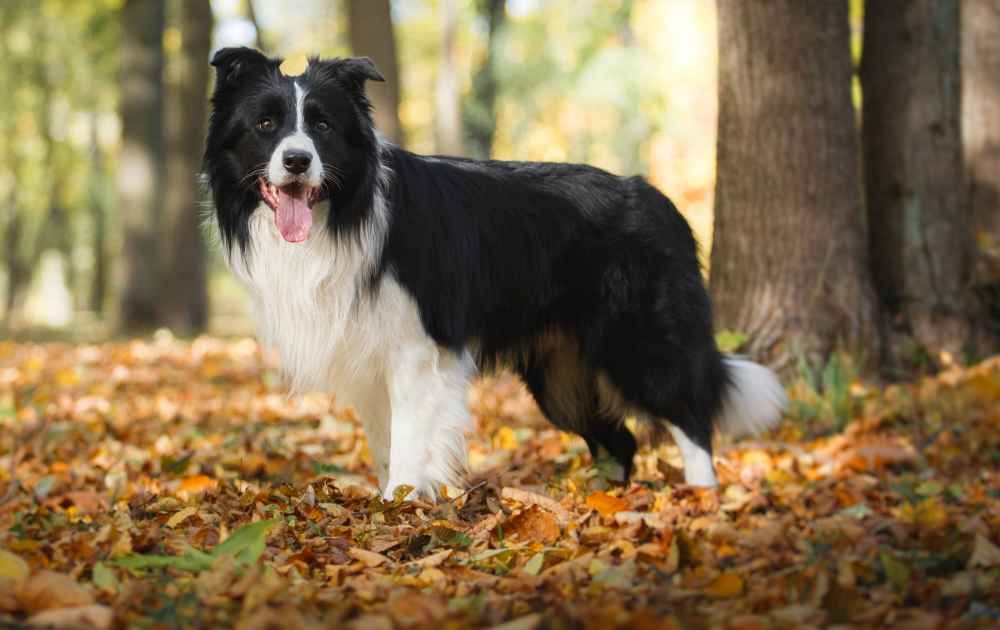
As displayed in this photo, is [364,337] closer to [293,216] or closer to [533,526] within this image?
[293,216]

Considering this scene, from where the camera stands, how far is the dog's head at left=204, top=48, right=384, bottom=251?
170 inches

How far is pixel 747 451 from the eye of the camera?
18.8ft

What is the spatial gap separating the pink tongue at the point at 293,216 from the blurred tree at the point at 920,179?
431 cm

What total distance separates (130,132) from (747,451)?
1327cm

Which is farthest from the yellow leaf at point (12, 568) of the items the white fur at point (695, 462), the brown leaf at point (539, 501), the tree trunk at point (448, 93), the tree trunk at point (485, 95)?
the tree trunk at point (485, 95)

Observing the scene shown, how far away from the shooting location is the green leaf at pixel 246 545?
121 inches

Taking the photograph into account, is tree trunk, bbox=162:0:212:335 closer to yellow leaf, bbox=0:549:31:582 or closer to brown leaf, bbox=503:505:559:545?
brown leaf, bbox=503:505:559:545

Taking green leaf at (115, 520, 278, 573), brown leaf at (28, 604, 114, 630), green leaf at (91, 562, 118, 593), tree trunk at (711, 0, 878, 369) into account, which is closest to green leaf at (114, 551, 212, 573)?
green leaf at (115, 520, 278, 573)

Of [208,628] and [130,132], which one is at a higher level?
[130,132]

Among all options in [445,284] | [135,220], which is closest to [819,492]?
[445,284]

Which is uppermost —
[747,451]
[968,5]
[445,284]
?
[968,5]

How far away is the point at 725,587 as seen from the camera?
9.36 feet

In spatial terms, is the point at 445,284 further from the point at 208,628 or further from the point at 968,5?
the point at 968,5

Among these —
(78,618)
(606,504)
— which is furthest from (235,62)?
(78,618)
